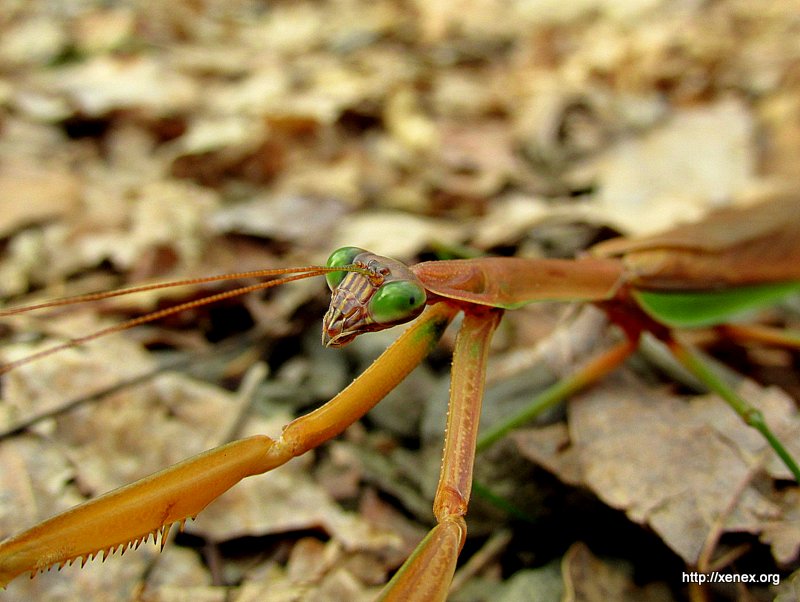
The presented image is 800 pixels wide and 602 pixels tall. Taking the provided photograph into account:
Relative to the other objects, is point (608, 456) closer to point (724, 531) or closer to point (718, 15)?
point (724, 531)

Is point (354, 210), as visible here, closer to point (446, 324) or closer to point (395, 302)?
point (446, 324)

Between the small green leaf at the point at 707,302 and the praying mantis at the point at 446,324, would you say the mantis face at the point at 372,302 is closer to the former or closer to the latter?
the praying mantis at the point at 446,324

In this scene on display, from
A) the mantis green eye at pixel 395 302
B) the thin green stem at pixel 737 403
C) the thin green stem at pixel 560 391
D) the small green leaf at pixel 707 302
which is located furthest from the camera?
the small green leaf at pixel 707 302

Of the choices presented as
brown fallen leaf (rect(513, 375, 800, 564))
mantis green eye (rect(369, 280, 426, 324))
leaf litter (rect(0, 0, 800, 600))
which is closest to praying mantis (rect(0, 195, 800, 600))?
mantis green eye (rect(369, 280, 426, 324))

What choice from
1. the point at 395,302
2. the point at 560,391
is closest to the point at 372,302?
the point at 395,302

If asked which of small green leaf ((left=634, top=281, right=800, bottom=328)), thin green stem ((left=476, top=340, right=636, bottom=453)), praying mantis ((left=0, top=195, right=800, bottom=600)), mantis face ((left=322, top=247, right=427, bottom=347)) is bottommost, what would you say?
thin green stem ((left=476, top=340, right=636, bottom=453))

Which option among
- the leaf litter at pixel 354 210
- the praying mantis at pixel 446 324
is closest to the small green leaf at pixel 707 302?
the praying mantis at pixel 446 324

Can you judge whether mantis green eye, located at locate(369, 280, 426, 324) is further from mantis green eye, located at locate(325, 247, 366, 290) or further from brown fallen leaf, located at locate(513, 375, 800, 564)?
brown fallen leaf, located at locate(513, 375, 800, 564)
